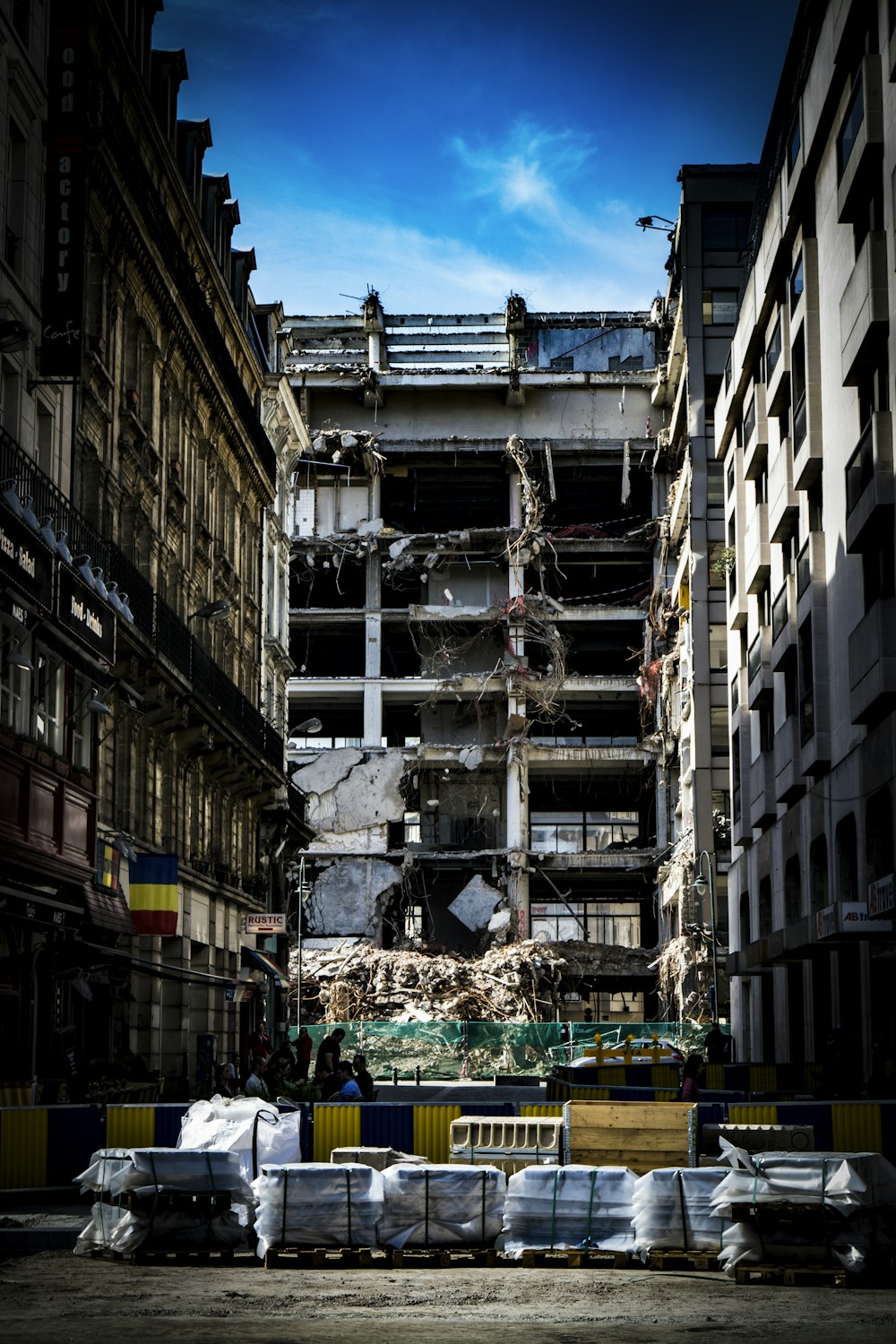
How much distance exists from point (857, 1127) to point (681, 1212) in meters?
3.86

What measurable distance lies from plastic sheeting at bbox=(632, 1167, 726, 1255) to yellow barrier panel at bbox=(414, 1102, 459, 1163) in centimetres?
468

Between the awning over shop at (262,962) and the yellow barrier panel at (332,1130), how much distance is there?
25.9 meters

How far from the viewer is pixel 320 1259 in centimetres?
1414

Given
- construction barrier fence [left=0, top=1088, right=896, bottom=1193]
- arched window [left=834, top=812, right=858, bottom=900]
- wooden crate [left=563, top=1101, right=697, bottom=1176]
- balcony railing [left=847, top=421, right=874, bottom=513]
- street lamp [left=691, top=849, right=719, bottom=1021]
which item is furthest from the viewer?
street lamp [left=691, top=849, right=719, bottom=1021]

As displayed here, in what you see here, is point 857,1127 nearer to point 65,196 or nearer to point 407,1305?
point 407,1305

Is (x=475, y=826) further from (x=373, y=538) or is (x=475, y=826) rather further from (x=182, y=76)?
(x=182, y=76)

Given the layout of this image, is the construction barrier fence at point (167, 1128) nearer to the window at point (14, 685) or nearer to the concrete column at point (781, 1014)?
the window at point (14, 685)

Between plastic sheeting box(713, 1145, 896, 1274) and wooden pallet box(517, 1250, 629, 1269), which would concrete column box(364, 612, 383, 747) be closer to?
wooden pallet box(517, 1250, 629, 1269)

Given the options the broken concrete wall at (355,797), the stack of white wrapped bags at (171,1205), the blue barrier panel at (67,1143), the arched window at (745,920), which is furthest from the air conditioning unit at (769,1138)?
the broken concrete wall at (355,797)

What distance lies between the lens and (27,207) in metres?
25.2

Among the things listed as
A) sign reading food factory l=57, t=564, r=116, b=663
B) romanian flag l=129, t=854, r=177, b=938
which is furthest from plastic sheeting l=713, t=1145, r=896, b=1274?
romanian flag l=129, t=854, r=177, b=938

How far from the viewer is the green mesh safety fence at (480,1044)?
50.9m

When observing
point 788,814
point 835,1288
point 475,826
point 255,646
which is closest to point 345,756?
point 475,826

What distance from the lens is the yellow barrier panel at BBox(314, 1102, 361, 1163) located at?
1830cm
